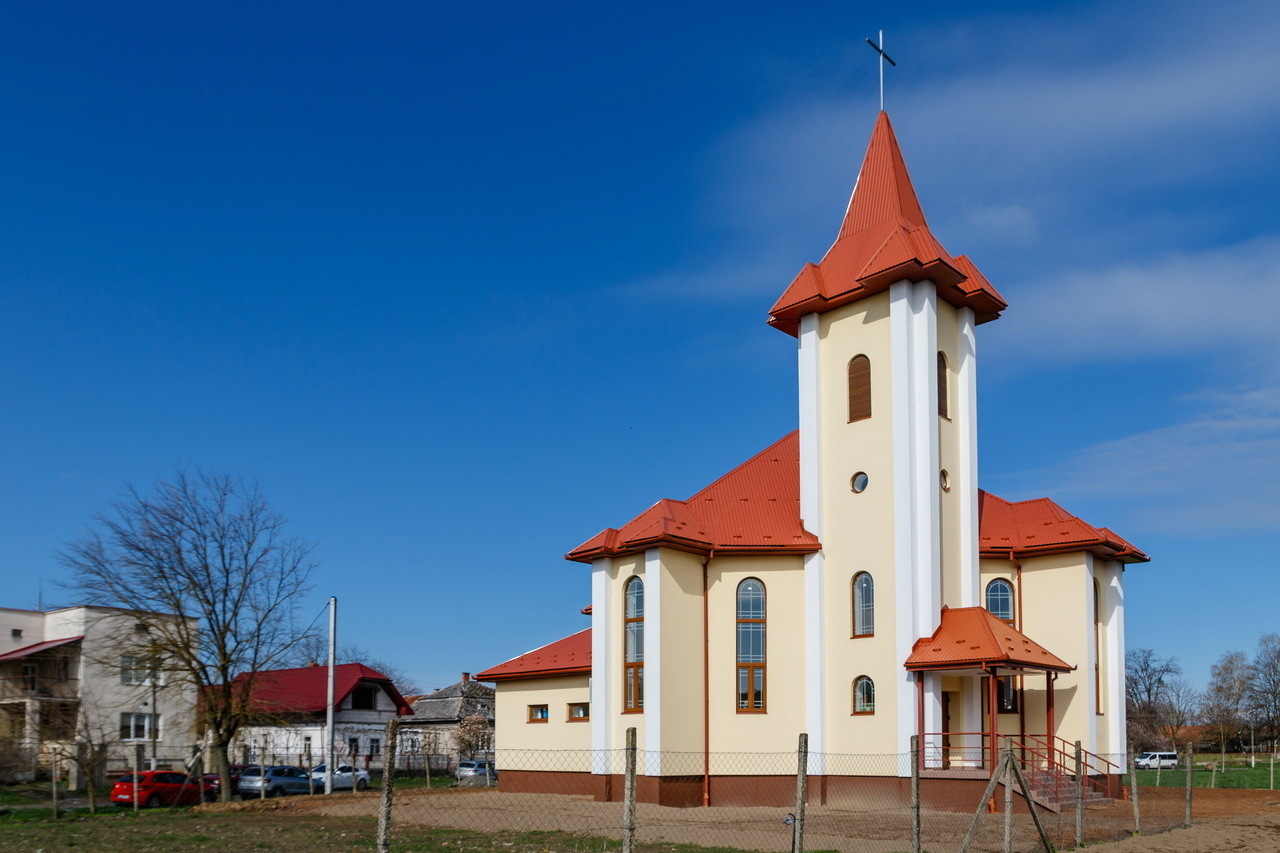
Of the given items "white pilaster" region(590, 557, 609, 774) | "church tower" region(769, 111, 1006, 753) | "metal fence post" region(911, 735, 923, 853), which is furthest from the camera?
"white pilaster" region(590, 557, 609, 774)

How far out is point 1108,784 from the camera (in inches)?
1126

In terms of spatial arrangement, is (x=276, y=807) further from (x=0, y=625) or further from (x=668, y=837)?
(x=0, y=625)

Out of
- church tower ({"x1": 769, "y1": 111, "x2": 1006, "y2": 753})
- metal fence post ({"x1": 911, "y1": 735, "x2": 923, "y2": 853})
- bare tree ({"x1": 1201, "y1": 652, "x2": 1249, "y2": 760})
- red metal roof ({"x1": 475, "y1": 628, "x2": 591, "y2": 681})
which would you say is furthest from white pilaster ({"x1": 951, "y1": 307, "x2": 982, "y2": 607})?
bare tree ({"x1": 1201, "y1": 652, "x2": 1249, "y2": 760})

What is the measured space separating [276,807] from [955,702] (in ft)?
57.0

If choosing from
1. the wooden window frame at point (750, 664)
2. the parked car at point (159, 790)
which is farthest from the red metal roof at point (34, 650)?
the wooden window frame at point (750, 664)

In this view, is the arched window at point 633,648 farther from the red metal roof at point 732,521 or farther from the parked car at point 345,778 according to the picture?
the parked car at point 345,778

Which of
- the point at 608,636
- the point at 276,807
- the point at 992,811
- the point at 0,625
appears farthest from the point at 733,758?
the point at 0,625

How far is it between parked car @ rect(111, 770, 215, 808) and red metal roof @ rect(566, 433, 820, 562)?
13.2 meters

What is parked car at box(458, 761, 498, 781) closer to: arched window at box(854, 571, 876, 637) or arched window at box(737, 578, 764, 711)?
arched window at box(737, 578, 764, 711)

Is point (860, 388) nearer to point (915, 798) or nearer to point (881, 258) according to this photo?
point (881, 258)

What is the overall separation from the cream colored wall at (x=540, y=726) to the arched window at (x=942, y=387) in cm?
1307

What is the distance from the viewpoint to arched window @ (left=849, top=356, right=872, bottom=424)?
2903 cm

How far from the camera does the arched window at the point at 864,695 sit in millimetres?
27359

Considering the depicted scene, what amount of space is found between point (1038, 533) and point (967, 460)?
3.04 meters
